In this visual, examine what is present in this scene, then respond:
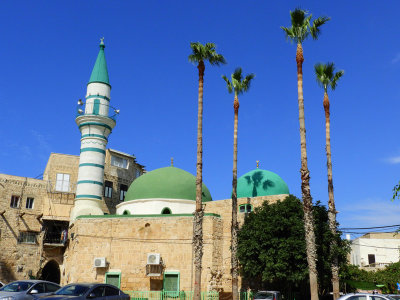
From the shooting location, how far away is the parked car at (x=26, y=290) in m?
12.4

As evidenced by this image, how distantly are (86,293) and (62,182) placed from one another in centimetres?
2336

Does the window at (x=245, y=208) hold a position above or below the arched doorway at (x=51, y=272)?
above

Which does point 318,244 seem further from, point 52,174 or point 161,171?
point 52,174

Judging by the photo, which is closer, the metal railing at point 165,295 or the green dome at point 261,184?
the metal railing at point 165,295

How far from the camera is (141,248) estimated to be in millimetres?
22688

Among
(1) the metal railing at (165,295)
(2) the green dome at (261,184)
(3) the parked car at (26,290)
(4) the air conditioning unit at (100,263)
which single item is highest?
(2) the green dome at (261,184)

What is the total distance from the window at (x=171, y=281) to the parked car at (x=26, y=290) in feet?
28.1

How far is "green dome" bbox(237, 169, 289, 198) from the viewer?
1008 inches

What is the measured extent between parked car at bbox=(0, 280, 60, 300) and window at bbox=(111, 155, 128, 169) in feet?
77.4

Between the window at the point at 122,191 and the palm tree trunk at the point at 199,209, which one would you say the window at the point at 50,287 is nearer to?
the palm tree trunk at the point at 199,209

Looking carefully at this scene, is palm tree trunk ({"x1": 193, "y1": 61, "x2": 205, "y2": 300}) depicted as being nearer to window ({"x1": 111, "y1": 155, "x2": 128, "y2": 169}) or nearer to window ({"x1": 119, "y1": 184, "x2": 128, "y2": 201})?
window ({"x1": 119, "y1": 184, "x2": 128, "y2": 201})

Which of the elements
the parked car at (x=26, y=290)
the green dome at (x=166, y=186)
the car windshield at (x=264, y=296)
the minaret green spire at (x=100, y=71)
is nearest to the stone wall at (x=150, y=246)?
the green dome at (x=166, y=186)

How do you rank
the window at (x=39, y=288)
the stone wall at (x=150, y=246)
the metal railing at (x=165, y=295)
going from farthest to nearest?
the stone wall at (x=150, y=246)
the metal railing at (x=165, y=295)
the window at (x=39, y=288)

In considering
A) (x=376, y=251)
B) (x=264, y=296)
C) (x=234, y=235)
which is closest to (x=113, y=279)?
(x=234, y=235)
